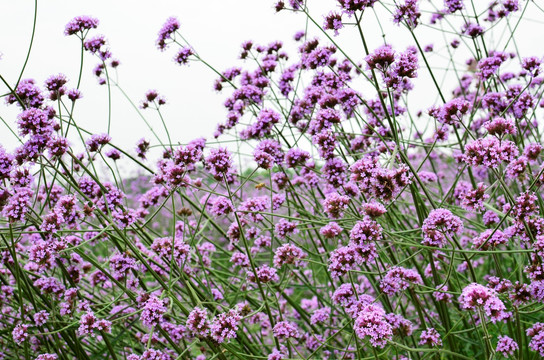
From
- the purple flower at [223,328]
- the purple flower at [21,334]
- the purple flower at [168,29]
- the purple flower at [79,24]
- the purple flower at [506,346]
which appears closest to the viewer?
the purple flower at [223,328]

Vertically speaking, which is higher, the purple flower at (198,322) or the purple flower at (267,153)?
the purple flower at (267,153)

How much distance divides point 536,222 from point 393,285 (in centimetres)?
72

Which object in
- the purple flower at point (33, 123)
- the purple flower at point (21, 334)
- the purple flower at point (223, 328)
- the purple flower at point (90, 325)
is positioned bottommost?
the purple flower at point (223, 328)

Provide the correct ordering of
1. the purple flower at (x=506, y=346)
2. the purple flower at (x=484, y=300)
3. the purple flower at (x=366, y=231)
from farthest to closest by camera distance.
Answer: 1. the purple flower at (x=506, y=346)
2. the purple flower at (x=366, y=231)
3. the purple flower at (x=484, y=300)

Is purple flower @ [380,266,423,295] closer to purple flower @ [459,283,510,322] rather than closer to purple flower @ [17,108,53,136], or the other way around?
purple flower @ [459,283,510,322]

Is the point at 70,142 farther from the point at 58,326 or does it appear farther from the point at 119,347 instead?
the point at 119,347

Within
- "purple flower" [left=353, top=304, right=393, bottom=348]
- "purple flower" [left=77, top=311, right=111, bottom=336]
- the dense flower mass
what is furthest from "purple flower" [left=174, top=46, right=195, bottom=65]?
"purple flower" [left=353, top=304, right=393, bottom=348]

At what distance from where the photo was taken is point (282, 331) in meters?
2.72

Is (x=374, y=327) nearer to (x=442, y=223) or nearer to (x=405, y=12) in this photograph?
(x=442, y=223)

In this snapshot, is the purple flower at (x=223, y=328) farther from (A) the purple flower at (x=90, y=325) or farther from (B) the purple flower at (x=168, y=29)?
(B) the purple flower at (x=168, y=29)

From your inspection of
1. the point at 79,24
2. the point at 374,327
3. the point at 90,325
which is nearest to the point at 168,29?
the point at 79,24

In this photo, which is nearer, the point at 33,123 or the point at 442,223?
the point at 442,223

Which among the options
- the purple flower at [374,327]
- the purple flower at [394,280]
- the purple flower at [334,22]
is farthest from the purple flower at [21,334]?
the purple flower at [334,22]

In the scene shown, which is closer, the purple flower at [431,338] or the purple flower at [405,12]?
the purple flower at [431,338]
